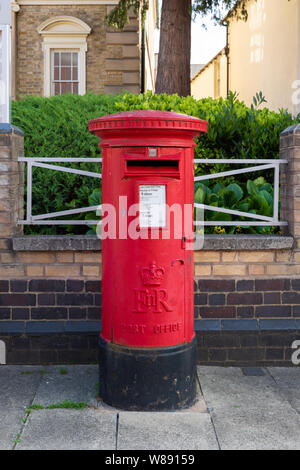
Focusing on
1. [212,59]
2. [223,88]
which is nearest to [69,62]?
[223,88]

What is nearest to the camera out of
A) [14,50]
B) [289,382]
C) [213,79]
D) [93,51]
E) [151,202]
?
[151,202]

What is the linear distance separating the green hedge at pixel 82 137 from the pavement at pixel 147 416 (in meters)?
1.78

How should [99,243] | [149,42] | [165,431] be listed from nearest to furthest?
[165,431] < [99,243] < [149,42]

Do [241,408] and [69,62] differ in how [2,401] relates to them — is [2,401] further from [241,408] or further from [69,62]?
[69,62]

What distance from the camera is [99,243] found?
4926 millimetres

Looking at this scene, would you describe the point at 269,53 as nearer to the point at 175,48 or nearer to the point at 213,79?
the point at 175,48

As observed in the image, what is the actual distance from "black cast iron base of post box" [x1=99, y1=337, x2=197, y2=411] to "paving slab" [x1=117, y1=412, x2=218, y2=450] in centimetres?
8

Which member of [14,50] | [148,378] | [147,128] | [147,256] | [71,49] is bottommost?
[148,378]

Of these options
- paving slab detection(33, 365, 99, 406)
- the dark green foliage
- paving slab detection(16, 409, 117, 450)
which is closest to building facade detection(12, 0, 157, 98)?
the dark green foliage

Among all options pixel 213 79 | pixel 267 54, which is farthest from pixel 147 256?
pixel 213 79

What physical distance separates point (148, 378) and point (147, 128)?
5.38 feet

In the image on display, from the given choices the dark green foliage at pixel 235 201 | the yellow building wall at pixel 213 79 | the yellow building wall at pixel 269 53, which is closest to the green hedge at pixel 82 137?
the dark green foliage at pixel 235 201

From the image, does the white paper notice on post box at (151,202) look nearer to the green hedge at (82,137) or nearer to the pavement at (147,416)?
the pavement at (147,416)

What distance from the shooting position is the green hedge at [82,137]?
19.5 ft
